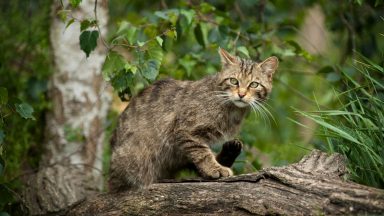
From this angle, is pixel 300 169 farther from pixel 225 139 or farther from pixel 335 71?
pixel 335 71

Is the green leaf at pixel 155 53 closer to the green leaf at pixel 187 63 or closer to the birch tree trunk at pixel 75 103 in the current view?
the green leaf at pixel 187 63

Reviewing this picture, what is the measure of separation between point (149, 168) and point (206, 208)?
3.16ft

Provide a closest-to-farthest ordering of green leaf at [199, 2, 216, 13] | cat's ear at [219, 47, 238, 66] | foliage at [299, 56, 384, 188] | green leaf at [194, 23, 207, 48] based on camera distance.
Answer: foliage at [299, 56, 384, 188]
cat's ear at [219, 47, 238, 66]
green leaf at [199, 2, 216, 13]
green leaf at [194, 23, 207, 48]

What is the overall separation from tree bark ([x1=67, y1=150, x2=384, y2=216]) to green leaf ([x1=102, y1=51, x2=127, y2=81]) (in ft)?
3.05

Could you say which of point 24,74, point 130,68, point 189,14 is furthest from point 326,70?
point 24,74

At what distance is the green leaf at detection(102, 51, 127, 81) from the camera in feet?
15.7

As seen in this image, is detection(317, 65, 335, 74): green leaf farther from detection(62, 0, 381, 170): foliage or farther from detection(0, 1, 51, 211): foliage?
detection(0, 1, 51, 211): foliage

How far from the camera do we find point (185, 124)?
198 inches

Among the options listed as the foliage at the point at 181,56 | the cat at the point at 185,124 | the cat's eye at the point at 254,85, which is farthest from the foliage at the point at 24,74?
the cat's eye at the point at 254,85

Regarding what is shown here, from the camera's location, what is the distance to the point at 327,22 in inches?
301

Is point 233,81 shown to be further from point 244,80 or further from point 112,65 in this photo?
point 112,65

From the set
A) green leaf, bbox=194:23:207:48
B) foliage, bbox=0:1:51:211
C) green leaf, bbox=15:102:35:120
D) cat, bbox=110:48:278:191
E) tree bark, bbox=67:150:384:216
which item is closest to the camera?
tree bark, bbox=67:150:384:216

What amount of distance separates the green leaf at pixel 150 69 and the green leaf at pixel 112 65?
0.52 feet

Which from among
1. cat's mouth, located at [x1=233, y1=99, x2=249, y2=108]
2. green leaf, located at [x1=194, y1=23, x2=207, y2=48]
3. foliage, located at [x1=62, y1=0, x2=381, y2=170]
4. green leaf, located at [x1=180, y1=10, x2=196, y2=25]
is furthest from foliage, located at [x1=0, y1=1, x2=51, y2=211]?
cat's mouth, located at [x1=233, y1=99, x2=249, y2=108]
